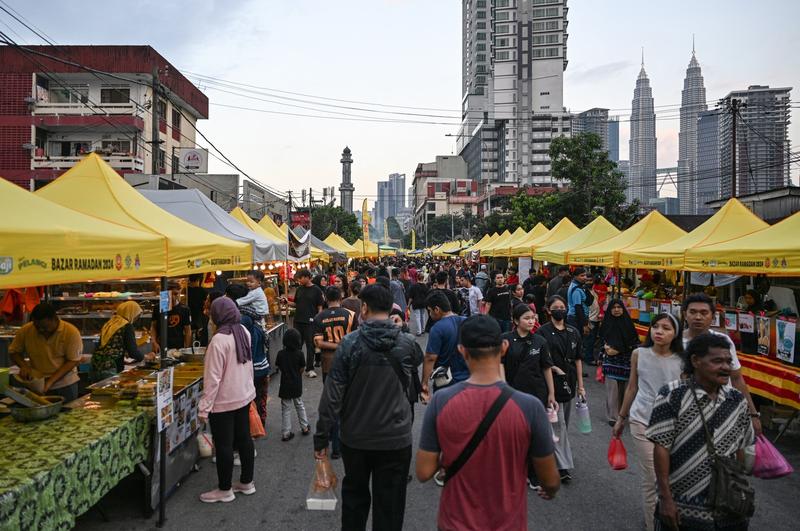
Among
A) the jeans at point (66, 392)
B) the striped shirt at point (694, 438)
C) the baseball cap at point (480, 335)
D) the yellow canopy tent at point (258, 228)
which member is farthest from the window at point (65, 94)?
the striped shirt at point (694, 438)

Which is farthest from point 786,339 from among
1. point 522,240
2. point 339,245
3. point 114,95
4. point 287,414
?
point 114,95

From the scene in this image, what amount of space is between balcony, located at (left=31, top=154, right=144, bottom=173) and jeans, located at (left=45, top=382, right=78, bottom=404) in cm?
2431

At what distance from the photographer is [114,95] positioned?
2931 cm

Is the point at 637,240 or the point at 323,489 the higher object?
the point at 637,240

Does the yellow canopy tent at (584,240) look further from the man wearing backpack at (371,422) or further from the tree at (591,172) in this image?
the man wearing backpack at (371,422)

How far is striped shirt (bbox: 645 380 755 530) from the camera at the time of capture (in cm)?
267

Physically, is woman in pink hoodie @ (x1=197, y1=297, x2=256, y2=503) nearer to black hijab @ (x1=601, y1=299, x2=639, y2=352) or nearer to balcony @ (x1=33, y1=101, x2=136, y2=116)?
black hijab @ (x1=601, y1=299, x2=639, y2=352)

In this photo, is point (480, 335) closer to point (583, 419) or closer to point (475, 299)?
point (583, 419)

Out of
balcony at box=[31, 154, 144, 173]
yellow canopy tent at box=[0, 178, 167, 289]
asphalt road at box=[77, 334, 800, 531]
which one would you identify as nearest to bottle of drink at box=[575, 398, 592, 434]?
asphalt road at box=[77, 334, 800, 531]

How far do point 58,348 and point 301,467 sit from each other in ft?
9.26

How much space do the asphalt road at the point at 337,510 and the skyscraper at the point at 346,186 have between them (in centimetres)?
12669

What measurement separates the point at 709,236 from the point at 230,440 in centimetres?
869

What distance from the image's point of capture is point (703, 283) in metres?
13.6

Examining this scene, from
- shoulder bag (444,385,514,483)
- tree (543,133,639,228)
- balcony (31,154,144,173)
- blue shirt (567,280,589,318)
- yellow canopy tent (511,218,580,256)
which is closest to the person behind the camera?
shoulder bag (444,385,514,483)
